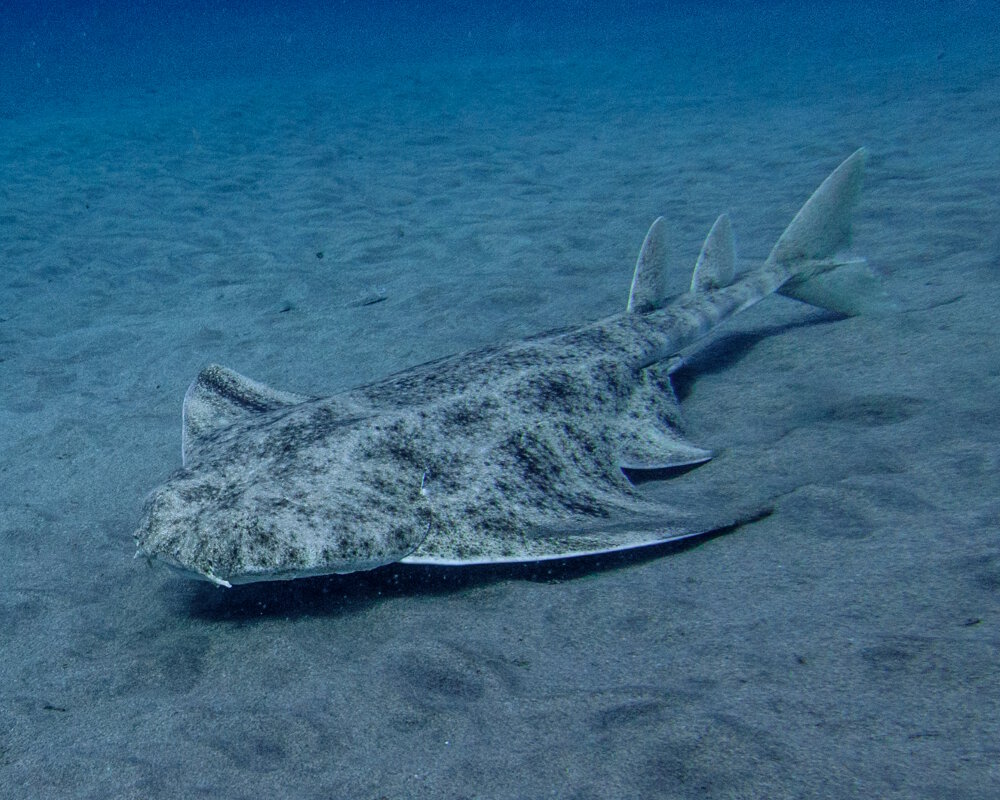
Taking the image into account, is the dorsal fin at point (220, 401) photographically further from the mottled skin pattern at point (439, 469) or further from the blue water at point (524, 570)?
the blue water at point (524, 570)

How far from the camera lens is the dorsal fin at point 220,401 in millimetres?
4242

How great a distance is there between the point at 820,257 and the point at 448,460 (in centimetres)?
407

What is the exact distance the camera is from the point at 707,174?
38.0 feet

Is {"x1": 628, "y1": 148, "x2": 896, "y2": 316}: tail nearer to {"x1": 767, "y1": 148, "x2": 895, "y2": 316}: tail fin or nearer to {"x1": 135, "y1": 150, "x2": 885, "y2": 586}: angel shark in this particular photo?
{"x1": 767, "y1": 148, "x2": 895, "y2": 316}: tail fin

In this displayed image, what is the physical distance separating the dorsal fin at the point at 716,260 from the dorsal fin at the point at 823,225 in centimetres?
53

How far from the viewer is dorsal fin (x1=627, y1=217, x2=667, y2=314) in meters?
5.35

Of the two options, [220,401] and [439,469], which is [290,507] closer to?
[439,469]

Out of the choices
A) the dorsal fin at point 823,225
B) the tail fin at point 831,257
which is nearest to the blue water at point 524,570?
the tail fin at point 831,257

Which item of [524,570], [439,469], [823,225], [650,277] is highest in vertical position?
[823,225]

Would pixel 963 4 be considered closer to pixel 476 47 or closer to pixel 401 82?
pixel 476 47

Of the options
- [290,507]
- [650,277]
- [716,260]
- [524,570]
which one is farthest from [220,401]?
[716,260]

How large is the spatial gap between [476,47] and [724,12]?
26819mm

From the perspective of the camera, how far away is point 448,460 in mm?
3555

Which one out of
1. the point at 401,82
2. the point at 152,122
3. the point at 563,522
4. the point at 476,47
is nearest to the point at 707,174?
the point at 563,522
